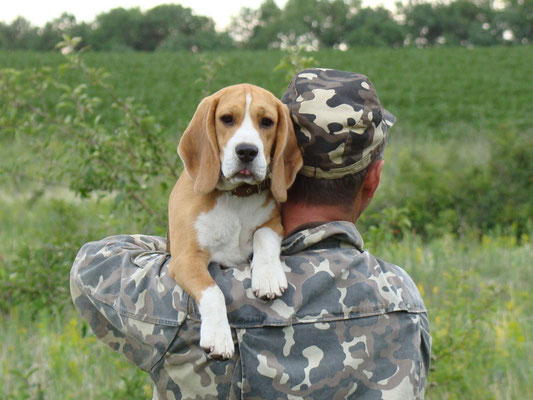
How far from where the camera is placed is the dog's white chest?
2584 millimetres

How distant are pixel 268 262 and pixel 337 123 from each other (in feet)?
1.63

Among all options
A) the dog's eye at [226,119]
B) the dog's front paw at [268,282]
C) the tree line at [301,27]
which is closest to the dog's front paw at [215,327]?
the dog's front paw at [268,282]

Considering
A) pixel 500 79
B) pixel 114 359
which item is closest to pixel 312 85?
pixel 114 359

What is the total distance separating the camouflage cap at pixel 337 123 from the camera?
226 cm

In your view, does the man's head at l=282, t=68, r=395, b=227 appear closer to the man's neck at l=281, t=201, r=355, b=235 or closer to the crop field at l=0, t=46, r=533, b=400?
the man's neck at l=281, t=201, r=355, b=235

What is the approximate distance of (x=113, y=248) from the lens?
7.84ft

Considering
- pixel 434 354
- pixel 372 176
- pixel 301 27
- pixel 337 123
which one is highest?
pixel 337 123

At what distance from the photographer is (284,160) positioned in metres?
2.47

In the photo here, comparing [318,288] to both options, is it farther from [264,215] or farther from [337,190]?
[264,215]

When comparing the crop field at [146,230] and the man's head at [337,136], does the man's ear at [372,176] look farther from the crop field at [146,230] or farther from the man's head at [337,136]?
the crop field at [146,230]

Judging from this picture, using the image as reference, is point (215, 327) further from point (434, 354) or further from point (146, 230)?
point (146, 230)

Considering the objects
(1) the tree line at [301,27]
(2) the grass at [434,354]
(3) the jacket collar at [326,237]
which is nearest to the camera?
(3) the jacket collar at [326,237]

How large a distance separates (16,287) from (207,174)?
2.73 meters

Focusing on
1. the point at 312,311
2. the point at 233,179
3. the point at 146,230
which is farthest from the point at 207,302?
the point at 146,230
